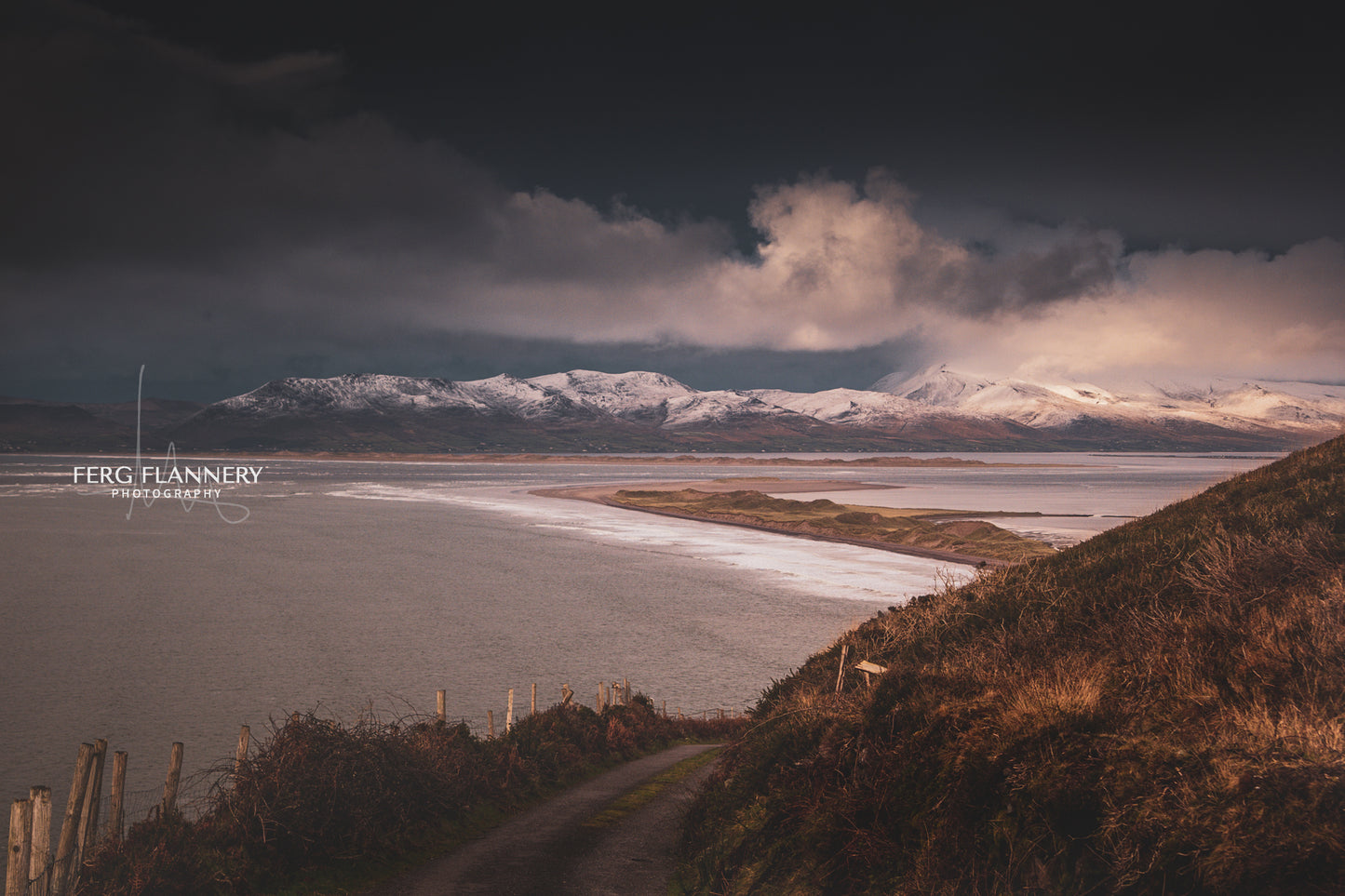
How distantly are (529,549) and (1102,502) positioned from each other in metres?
85.7

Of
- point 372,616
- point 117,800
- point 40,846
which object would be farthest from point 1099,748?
point 372,616

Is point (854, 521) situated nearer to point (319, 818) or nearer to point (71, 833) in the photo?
point (319, 818)

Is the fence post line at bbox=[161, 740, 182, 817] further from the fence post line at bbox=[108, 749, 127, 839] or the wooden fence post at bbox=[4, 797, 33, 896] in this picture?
the wooden fence post at bbox=[4, 797, 33, 896]

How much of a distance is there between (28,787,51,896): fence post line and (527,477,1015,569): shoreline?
19.4m

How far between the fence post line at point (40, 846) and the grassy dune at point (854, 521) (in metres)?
48.7

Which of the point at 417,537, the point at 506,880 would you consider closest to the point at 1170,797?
the point at 506,880

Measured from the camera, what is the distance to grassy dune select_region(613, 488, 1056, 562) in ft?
238

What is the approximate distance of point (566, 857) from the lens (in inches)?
605

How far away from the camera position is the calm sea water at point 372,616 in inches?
1166

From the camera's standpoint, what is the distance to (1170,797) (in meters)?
7.95

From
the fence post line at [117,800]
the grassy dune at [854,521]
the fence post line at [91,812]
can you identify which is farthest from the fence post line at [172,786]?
the grassy dune at [854,521]

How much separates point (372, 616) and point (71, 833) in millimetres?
34800

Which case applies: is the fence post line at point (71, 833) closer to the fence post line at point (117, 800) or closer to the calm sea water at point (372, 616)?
the fence post line at point (117, 800)

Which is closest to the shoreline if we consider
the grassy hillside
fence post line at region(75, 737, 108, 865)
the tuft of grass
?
the grassy hillside
